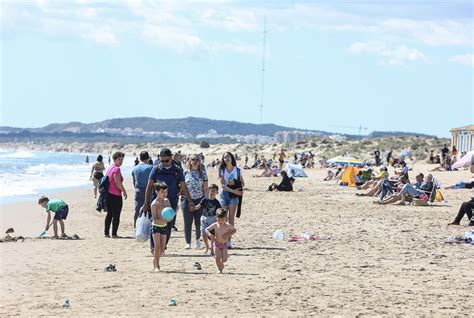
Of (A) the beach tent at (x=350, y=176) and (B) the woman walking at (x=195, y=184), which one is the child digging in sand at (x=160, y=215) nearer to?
(B) the woman walking at (x=195, y=184)

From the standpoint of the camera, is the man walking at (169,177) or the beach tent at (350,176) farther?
the beach tent at (350,176)

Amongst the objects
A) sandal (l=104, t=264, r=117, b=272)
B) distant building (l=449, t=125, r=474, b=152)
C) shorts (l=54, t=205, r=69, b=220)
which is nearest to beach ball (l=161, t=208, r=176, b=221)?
sandal (l=104, t=264, r=117, b=272)

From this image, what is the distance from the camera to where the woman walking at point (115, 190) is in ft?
45.5

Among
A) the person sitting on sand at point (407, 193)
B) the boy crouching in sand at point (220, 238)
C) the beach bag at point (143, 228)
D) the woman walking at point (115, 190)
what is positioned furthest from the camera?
the person sitting on sand at point (407, 193)

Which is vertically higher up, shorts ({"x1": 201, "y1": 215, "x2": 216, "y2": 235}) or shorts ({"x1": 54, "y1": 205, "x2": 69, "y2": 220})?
shorts ({"x1": 201, "y1": 215, "x2": 216, "y2": 235})

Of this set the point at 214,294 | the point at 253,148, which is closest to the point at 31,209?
the point at 214,294

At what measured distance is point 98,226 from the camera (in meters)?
17.7

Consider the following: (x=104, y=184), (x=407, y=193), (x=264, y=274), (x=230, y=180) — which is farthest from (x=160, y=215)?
(x=407, y=193)

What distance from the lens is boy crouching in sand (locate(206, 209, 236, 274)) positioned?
10.2 meters

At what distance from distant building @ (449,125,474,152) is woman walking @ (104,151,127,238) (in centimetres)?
3724

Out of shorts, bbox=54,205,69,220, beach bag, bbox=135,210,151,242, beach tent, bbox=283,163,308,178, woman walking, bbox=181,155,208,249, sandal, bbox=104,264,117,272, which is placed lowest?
beach tent, bbox=283,163,308,178

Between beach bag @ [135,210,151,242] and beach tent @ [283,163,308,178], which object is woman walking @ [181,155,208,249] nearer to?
beach bag @ [135,210,151,242]

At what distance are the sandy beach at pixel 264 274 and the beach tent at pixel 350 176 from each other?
547 inches

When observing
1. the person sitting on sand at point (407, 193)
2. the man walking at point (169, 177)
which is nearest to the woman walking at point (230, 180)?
the man walking at point (169, 177)
